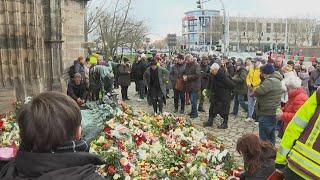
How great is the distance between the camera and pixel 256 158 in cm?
409

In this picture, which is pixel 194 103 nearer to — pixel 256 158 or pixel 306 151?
pixel 256 158

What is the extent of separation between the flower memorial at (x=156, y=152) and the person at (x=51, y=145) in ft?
10.6

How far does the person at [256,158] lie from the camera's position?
4.03m

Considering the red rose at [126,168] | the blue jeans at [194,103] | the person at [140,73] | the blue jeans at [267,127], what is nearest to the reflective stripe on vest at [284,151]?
the red rose at [126,168]

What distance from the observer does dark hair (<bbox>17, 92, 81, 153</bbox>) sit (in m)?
1.89

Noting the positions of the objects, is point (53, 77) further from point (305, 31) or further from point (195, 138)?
point (305, 31)

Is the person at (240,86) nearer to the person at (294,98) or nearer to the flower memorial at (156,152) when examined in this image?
the flower memorial at (156,152)

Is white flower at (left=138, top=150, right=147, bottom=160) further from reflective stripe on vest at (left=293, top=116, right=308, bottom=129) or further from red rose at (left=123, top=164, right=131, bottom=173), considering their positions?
reflective stripe on vest at (left=293, top=116, right=308, bottom=129)

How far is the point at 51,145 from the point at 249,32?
109 meters

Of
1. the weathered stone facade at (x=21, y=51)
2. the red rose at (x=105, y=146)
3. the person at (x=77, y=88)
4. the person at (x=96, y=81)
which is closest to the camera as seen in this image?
the red rose at (x=105, y=146)

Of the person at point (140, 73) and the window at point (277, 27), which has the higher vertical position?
the window at point (277, 27)

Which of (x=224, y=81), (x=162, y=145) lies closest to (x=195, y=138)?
(x=162, y=145)

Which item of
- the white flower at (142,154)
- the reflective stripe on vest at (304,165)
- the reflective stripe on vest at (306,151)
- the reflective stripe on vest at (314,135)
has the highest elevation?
the reflective stripe on vest at (314,135)

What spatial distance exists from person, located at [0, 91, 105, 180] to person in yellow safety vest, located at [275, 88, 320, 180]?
1.57 m
